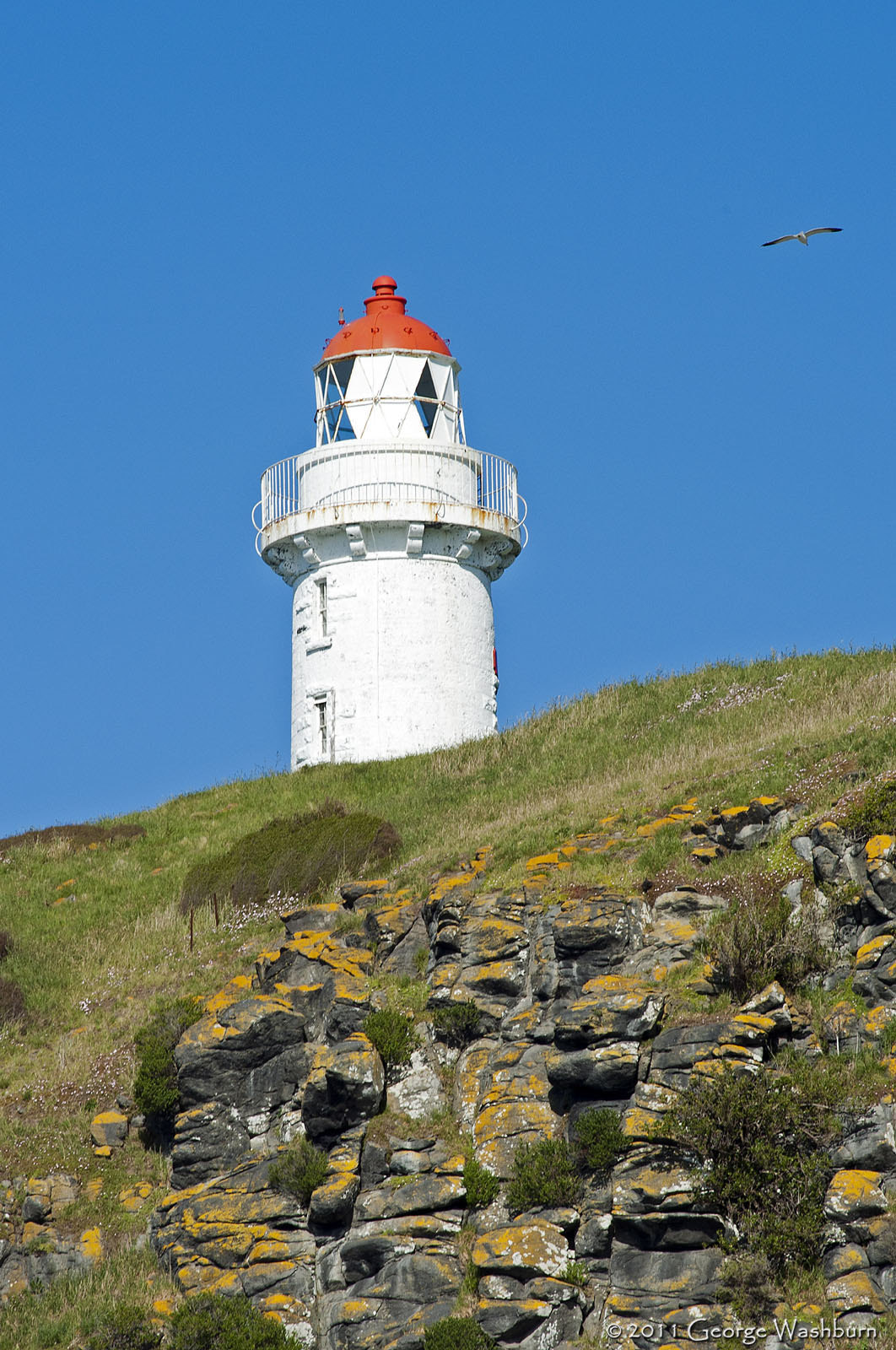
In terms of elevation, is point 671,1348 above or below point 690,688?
below

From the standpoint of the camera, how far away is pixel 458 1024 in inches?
789

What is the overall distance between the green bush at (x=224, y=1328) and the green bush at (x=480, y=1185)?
2.46m

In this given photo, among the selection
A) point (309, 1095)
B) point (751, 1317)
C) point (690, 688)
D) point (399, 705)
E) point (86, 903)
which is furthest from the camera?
point (399, 705)

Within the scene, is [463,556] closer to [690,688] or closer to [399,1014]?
[690,688]

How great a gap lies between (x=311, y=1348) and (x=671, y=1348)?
13.8ft

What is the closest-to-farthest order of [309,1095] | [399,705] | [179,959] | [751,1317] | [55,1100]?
1. [751,1317]
2. [309,1095]
3. [55,1100]
4. [179,959]
5. [399,705]

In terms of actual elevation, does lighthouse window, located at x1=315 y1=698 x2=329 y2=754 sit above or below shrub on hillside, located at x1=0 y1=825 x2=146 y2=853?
above

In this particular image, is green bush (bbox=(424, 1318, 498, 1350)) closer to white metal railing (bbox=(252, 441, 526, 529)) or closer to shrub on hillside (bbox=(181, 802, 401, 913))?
shrub on hillside (bbox=(181, 802, 401, 913))

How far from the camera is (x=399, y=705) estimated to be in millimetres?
38375

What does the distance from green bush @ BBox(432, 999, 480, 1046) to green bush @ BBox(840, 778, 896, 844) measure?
199 inches

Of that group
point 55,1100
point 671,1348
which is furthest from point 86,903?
point 671,1348

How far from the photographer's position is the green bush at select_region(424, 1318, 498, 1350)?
16297 millimetres

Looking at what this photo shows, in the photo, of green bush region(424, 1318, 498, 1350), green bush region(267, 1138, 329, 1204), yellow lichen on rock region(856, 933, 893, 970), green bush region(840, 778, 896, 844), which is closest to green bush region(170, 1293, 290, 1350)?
green bush region(267, 1138, 329, 1204)
